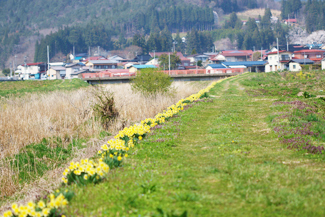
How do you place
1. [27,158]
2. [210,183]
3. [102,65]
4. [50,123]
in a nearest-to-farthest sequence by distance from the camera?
[210,183] → [27,158] → [50,123] → [102,65]

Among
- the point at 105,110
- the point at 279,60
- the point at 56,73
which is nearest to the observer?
the point at 105,110

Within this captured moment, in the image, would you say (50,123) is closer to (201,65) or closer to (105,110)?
Answer: (105,110)

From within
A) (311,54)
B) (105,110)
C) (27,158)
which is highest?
(311,54)

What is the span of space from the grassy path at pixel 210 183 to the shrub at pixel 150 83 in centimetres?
1302

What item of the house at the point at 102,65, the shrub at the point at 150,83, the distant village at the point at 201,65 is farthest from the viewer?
the house at the point at 102,65

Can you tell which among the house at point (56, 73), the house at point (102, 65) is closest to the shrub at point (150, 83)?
the house at point (56, 73)

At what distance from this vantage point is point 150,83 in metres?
21.4

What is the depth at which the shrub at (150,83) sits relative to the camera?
69.3ft

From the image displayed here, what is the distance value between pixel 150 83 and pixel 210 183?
16.6 metres

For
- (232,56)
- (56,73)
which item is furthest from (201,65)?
(56,73)

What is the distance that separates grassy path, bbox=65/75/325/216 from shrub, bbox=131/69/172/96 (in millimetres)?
13023

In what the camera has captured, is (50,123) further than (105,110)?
No

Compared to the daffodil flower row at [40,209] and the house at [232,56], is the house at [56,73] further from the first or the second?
the daffodil flower row at [40,209]

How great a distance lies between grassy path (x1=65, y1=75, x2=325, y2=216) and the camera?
4215 mm
